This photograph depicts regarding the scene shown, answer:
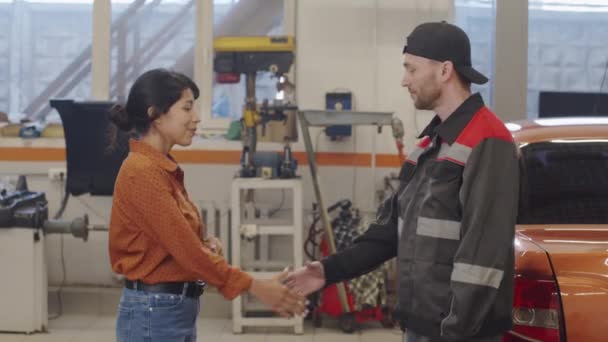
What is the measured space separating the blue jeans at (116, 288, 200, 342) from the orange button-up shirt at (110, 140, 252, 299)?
0.17 feet

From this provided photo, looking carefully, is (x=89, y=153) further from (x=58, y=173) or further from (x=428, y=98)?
(x=428, y=98)

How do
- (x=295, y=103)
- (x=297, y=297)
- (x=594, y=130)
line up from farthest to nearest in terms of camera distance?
(x=295, y=103) < (x=594, y=130) < (x=297, y=297)

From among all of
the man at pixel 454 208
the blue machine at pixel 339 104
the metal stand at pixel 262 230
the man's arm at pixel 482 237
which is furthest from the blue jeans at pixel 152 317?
the blue machine at pixel 339 104

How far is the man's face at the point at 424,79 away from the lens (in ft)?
6.95

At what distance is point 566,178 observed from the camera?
278 centimetres

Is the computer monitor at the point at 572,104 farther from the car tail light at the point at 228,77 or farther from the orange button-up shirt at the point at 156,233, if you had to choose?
the orange button-up shirt at the point at 156,233

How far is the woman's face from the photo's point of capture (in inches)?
96.3

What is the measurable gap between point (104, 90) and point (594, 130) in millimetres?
3820

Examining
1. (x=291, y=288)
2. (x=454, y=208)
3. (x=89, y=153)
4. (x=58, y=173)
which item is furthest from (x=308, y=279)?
(x=58, y=173)

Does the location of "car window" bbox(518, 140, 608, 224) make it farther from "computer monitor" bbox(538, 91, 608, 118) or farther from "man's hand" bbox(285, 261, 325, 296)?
"computer monitor" bbox(538, 91, 608, 118)

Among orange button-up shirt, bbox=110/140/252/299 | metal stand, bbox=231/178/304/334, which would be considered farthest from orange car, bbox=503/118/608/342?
metal stand, bbox=231/178/304/334

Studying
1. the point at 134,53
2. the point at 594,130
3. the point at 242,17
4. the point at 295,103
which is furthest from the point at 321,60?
the point at 594,130

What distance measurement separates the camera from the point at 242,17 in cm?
582

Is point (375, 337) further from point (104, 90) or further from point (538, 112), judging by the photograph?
point (104, 90)
